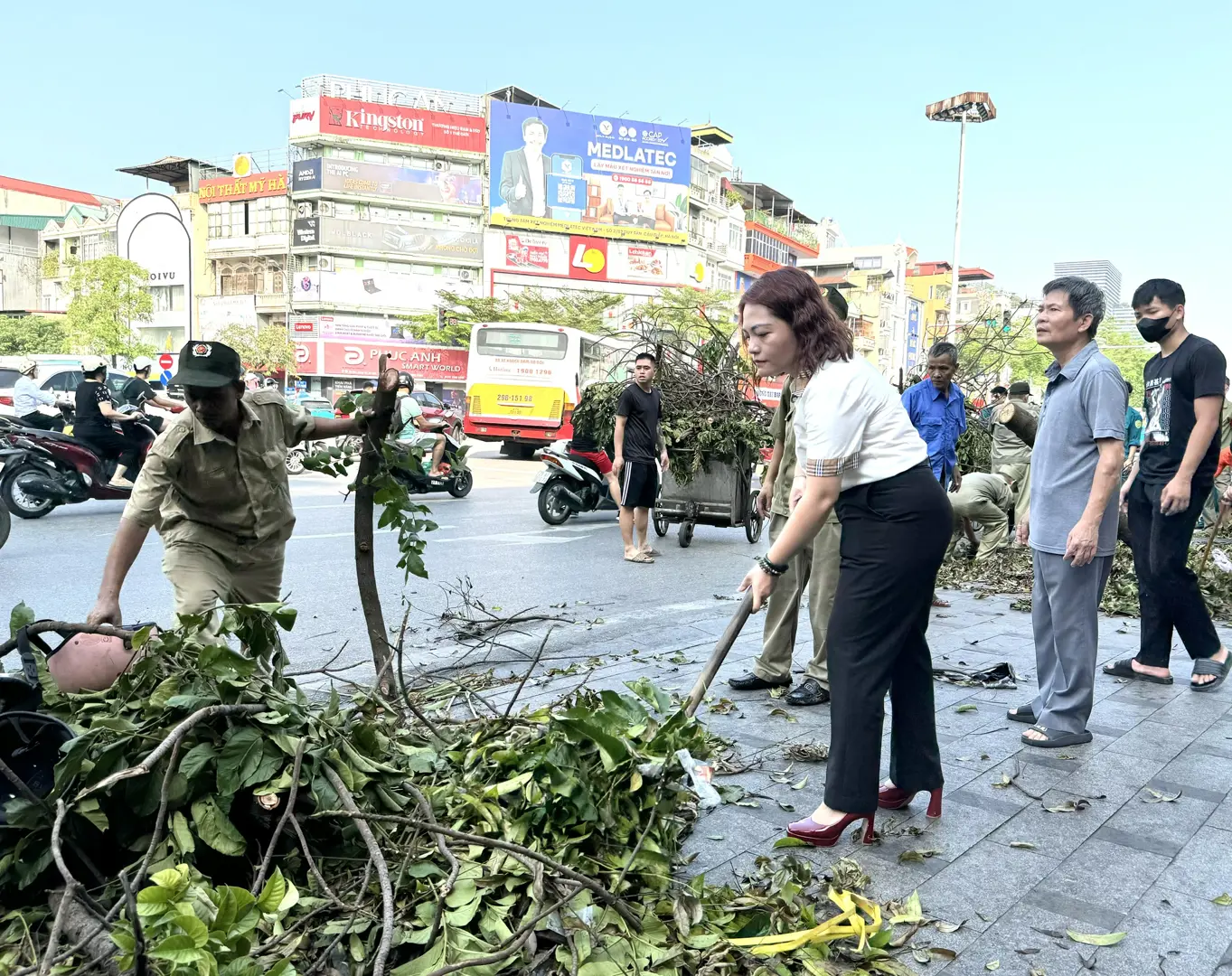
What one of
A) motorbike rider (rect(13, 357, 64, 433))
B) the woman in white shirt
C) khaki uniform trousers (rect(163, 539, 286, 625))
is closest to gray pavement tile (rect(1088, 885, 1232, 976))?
the woman in white shirt

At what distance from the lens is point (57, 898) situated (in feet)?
6.94

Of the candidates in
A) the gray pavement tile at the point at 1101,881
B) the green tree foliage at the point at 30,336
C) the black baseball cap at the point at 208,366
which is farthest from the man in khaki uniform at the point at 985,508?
the green tree foliage at the point at 30,336

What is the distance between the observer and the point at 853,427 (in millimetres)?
2844

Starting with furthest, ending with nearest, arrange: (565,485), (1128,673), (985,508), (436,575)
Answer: (565,485) → (985,508) → (436,575) → (1128,673)

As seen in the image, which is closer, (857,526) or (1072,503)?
(857,526)

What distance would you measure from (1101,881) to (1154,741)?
5.41 ft

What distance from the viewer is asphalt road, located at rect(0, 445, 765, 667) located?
6254mm

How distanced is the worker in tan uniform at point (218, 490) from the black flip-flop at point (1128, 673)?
4.42 m

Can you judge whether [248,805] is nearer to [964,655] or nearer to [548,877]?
[548,877]

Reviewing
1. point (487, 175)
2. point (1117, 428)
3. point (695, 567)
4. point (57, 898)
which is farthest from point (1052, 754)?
point (487, 175)

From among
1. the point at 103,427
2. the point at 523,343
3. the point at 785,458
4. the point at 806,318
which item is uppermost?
the point at 523,343

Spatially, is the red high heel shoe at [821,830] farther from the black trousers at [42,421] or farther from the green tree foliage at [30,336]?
the green tree foliage at [30,336]

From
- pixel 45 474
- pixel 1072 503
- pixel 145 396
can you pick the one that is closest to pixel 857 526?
pixel 1072 503

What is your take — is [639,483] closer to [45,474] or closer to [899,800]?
[899,800]
